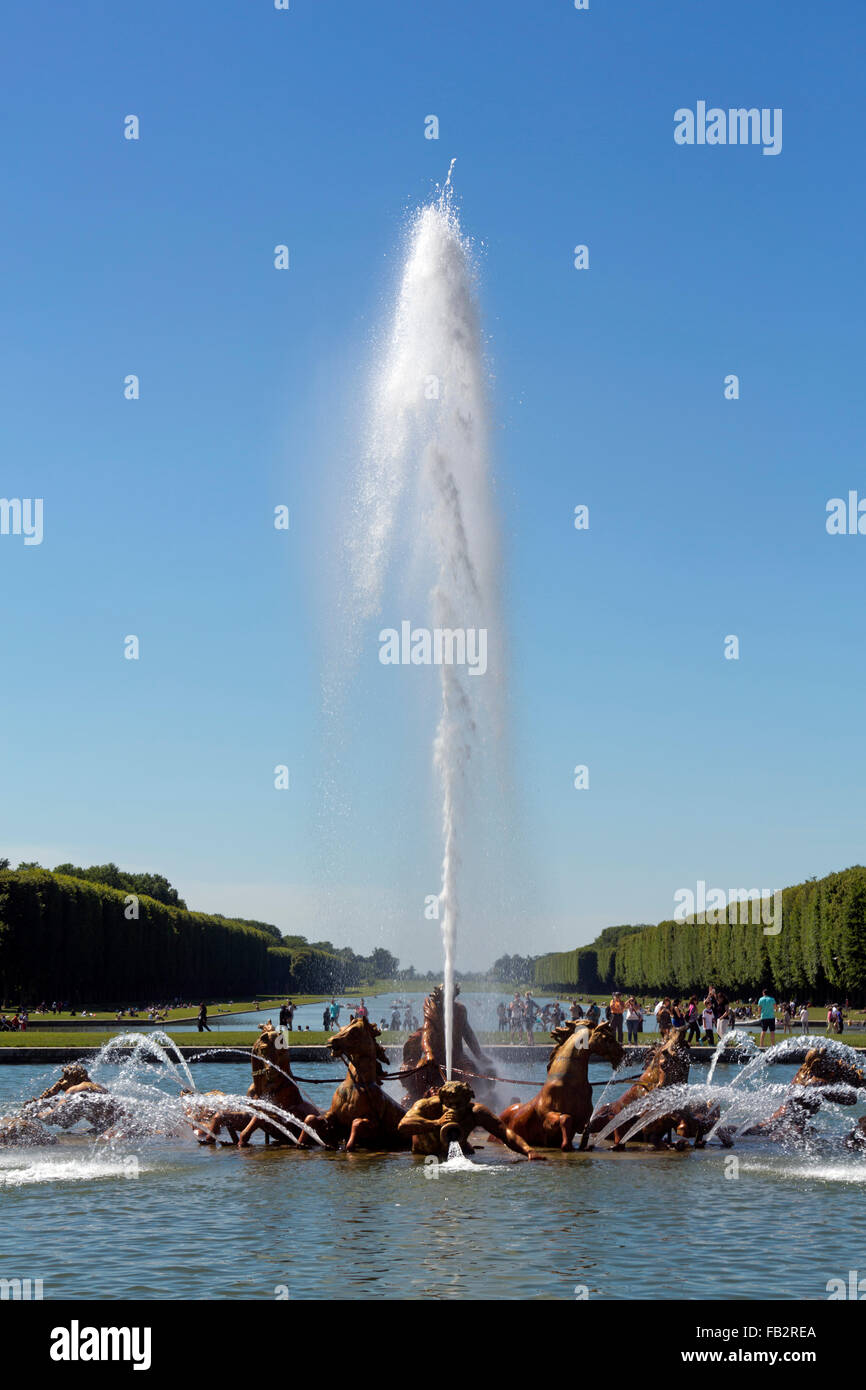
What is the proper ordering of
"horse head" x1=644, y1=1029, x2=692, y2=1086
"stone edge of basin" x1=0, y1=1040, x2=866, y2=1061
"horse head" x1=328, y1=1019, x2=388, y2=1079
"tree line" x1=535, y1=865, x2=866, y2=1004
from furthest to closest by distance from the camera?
"tree line" x1=535, y1=865, x2=866, y2=1004 < "stone edge of basin" x1=0, y1=1040, x2=866, y2=1061 < "horse head" x1=644, y1=1029, x2=692, y2=1086 < "horse head" x1=328, y1=1019, x2=388, y2=1079

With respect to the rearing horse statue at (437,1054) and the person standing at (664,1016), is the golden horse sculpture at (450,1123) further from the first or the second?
the person standing at (664,1016)

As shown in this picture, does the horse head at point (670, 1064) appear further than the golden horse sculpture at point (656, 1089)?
Yes

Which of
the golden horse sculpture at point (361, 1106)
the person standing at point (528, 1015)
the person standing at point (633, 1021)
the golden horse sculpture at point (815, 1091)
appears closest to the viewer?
the golden horse sculpture at point (361, 1106)

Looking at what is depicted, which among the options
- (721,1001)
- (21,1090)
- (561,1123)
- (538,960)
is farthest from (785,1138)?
(538,960)

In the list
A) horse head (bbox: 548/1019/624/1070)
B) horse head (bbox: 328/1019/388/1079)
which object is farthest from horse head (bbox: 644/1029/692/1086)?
horse head (bbox: 328/1019/388/1079)

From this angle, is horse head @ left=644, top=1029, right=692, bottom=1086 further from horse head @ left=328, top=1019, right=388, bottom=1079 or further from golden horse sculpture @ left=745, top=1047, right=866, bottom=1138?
horse head @ left=328, top=1019, right=388, bottom=1079

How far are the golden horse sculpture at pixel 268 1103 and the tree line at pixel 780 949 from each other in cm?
5777

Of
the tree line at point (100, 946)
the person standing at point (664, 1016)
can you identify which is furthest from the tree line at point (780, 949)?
the person standing at point (664, 1016)

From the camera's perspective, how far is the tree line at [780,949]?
2778 inches

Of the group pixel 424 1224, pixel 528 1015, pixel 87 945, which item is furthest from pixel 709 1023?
pixel 87 945

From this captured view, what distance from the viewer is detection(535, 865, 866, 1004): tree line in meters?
70.6

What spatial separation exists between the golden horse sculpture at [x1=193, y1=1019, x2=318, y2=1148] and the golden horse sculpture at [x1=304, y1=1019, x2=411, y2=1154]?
0.49 meters
